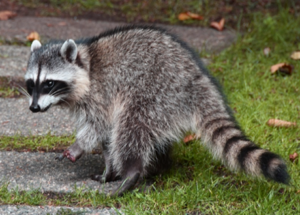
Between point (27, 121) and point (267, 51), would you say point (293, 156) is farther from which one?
point (27, 121)

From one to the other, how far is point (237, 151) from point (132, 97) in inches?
32.7

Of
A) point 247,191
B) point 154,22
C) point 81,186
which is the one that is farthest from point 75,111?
point 154,22

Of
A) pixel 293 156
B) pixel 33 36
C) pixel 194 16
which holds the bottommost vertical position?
pixel 33 36

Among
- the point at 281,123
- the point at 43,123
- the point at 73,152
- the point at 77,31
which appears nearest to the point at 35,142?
the point at 43,123

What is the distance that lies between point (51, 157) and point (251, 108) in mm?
1843

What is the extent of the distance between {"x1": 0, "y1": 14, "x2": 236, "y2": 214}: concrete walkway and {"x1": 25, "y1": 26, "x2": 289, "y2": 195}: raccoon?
187 millimetres

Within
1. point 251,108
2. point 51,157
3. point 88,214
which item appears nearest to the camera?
point 88,214

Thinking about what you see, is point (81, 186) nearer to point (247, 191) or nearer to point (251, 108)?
point (247, 191)

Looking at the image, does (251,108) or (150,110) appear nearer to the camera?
(150,110)

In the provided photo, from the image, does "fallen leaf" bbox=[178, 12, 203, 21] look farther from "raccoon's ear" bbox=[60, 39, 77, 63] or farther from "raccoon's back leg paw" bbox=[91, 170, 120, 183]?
"raccoon's back leg paw" bbox=[91, 170, 120, 183]

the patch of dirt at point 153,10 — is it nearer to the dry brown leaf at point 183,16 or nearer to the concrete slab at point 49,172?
the dry brown leaf at point 183,16

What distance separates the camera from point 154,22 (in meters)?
6.51

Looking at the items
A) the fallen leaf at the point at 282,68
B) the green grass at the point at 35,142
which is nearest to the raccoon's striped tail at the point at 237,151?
the green grass at the point at 35,142

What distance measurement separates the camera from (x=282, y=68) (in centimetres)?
543
